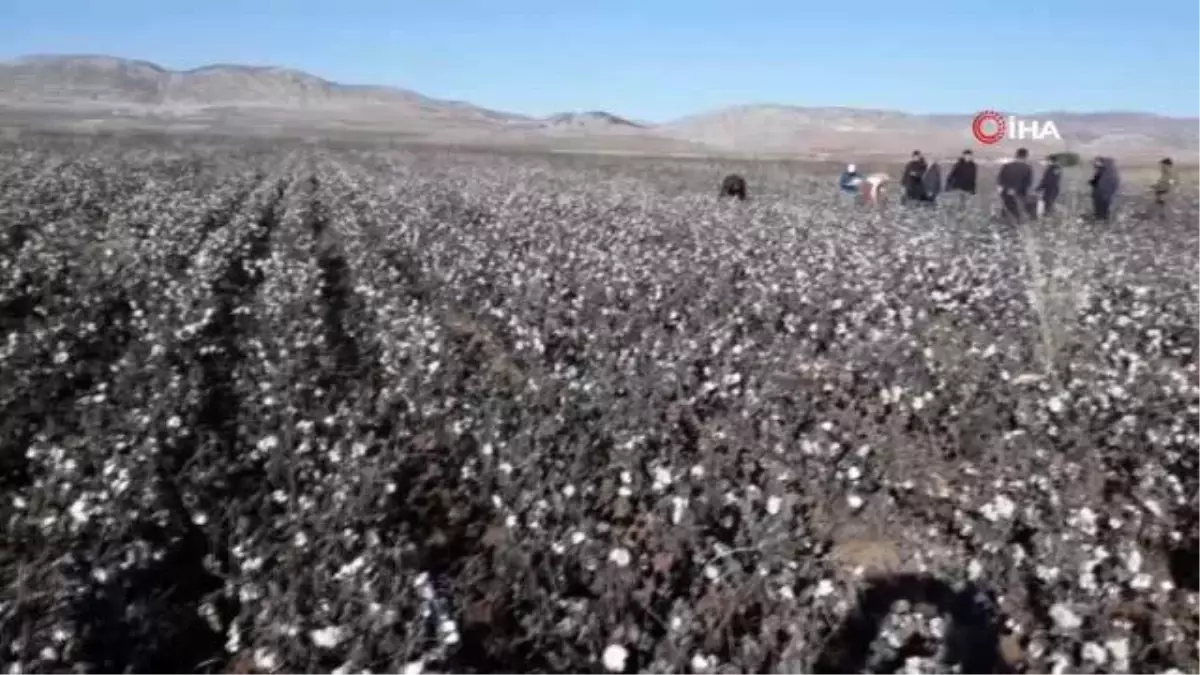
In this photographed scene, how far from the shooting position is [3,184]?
869 inches

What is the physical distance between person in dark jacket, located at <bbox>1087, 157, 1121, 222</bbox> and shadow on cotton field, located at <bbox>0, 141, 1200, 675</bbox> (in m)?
9.53

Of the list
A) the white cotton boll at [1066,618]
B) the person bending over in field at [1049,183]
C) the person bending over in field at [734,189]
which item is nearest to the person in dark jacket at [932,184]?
the person bending over in field at [1049,183]

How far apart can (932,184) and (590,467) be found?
827 inches

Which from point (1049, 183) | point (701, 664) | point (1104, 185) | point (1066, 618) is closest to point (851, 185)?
point (1049, 183)

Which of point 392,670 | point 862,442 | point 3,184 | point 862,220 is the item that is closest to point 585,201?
point 862,220

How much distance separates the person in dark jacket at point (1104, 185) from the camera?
880 inches

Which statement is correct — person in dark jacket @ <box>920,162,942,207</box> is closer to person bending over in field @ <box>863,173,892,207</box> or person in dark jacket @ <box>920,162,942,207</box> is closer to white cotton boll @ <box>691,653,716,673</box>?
person bending over in field @ <box>863,173,892,207</box>

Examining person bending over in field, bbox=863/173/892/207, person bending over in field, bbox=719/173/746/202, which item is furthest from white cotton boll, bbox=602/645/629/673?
person bending over in field, bbox=719/173/746/202

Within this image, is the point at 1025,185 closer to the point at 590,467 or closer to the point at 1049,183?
the point at 1049,183

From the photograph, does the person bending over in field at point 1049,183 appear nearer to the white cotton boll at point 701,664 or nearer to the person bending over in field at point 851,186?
the person bending over in field at point 851,186

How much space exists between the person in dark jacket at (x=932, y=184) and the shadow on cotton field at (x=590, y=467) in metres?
11.9

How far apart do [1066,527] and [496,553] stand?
2.83 meters

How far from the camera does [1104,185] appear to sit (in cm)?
2245

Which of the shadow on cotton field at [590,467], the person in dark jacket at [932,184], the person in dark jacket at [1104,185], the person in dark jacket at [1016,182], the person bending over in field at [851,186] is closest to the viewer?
the shadow on cotton field at [590,467]
